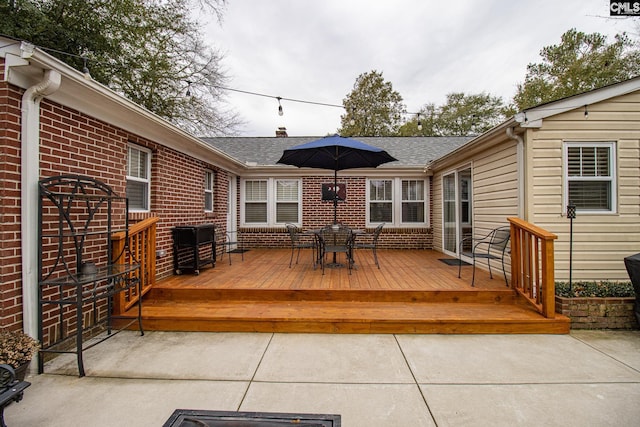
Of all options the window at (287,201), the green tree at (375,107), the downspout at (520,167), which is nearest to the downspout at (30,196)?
the downspout at (520,167)

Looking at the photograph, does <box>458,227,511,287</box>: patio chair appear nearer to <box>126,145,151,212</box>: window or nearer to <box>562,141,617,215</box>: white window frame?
<box>562,141,617,215</box>: white window frame

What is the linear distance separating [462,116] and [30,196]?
26407mm

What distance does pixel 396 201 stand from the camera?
7918mm

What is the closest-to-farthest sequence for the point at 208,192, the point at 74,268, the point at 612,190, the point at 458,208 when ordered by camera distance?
1. the point at 74,268
2. the point at 612,190
3. the point at 458,208
4. the point at 208,192

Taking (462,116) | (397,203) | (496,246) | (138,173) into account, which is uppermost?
(462,116)

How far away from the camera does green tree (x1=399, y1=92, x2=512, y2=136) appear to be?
75.1 ft

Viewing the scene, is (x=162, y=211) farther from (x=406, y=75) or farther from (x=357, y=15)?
(x=406, y=75)

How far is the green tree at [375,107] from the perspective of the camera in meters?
21.8

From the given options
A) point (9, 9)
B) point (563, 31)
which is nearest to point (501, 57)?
point (563, 31)

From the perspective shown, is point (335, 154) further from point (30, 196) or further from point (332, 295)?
point (30, 196)

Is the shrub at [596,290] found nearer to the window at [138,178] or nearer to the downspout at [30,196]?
the downspout at [30,196]

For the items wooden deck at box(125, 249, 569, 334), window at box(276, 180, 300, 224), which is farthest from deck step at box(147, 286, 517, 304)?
window at box(276, 180, 300, 224)

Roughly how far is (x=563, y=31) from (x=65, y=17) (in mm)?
25413

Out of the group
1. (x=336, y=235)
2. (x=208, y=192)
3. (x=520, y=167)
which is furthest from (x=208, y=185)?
(x=520, y=167)
